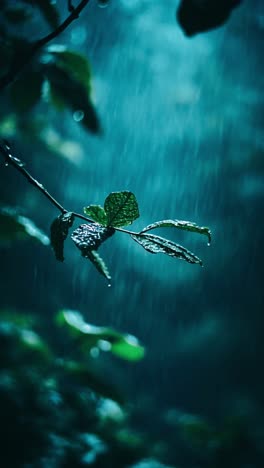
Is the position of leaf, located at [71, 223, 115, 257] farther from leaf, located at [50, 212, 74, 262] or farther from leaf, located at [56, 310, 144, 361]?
leaf, located at [56, 310, 144, 361]

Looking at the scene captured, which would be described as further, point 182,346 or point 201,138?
point 182,346

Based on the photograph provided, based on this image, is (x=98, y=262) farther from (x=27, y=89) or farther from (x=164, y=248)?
(x=27, y=89)

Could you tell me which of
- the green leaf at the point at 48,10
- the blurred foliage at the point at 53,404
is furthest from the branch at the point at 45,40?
the blurred foliage at the point at 53,404

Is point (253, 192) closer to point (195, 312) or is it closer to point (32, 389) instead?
point (195, 312)

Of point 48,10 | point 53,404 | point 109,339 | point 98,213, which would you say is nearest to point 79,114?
point 48,10

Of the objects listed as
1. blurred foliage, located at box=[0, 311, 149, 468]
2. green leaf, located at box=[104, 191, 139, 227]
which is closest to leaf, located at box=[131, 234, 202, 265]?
green leaf, located at box=[104, 191, 139, 227]

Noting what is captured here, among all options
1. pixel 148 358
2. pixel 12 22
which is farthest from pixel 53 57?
pixel 148 358
